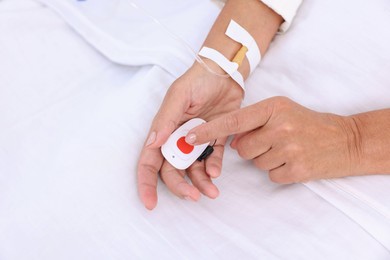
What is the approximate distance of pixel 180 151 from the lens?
835 mm

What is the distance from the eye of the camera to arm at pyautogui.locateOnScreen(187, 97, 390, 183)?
2.70 ft

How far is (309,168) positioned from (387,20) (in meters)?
0.47

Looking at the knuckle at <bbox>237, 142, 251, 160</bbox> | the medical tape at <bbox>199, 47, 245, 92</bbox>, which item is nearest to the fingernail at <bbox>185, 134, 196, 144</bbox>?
the knuckle at <bbox>237, 142, 251, 160</bbox>

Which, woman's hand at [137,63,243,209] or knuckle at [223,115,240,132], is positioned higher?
knuckle at [223,115,240,132]

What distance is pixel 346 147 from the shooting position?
84 centimetres

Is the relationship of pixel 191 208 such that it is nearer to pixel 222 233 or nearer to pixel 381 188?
pixel 222 233

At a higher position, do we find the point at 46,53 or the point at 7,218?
the point at 46,53

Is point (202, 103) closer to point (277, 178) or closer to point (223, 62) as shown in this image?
point (223, 62)

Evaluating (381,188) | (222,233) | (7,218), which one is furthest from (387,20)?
(7,218)

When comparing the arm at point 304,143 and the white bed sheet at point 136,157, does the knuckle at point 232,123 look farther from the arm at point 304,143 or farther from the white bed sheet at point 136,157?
the white bed sheet at point 136,157

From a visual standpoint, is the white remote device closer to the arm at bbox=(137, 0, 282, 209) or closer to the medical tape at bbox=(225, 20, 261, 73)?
the arm at bbox=(137, 0, 282, 209)

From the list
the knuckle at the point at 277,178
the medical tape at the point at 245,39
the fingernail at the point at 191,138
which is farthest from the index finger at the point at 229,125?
the medical tape at the point at 245,39

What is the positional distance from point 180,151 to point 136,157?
3.9 inches

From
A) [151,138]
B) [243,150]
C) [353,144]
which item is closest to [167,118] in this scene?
[151,138]
